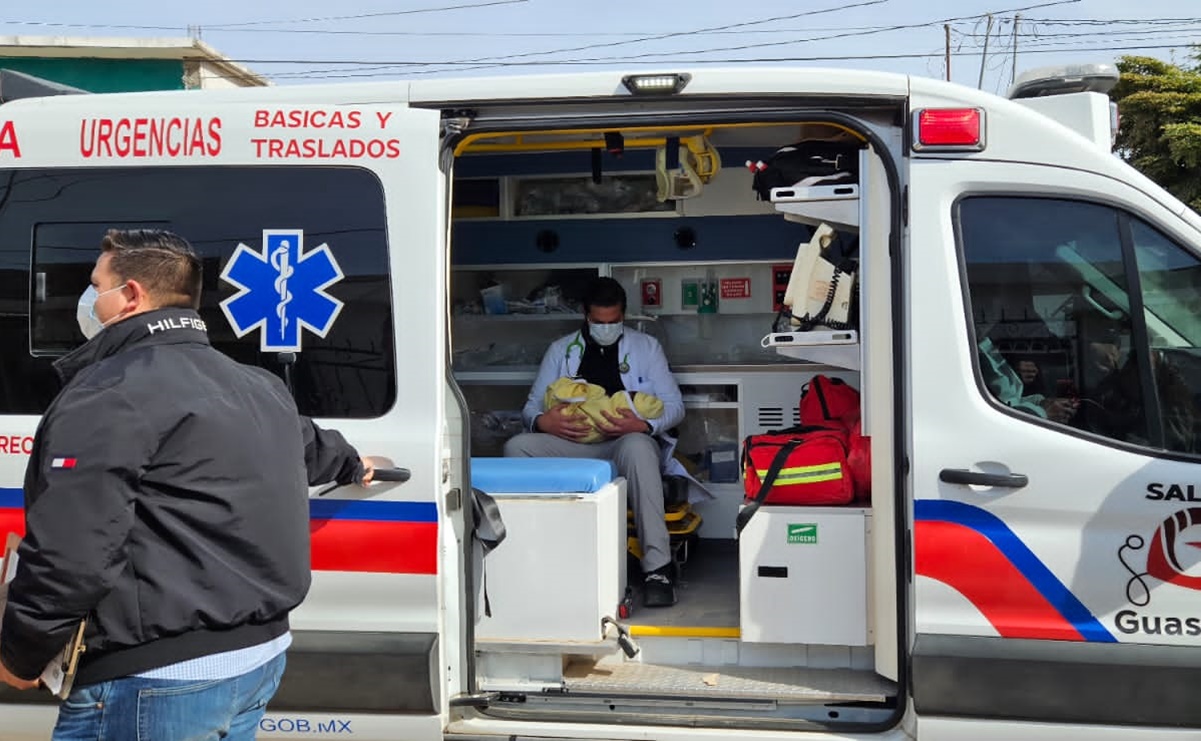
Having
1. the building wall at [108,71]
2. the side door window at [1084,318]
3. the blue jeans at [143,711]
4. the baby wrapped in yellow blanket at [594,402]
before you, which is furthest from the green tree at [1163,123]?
the blue jeans at [143,711]

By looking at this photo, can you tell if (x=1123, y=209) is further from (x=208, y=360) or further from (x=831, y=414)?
(x=208, y=360)

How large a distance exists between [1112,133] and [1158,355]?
731 mm

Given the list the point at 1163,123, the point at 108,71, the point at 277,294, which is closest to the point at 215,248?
the point at 277,294

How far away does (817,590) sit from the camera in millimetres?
3660

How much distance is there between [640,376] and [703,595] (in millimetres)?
1201

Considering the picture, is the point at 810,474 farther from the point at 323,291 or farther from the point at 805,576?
the point at 323,291

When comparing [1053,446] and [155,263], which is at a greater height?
[155,263]

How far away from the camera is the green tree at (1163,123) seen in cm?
1738

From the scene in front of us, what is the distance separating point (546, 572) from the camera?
3768 mm

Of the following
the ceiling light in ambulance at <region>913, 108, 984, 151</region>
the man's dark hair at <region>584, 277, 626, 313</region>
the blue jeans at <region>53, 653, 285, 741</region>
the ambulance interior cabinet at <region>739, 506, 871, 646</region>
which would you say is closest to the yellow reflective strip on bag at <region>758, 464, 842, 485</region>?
the ambulance interior cabinet at <region>739, 506, 871, 646</region>

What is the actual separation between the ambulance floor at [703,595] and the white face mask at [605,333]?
1.08 m

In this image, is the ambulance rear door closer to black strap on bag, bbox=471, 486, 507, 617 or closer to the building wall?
black strap on bag, bbox=471, 486, 507, 617

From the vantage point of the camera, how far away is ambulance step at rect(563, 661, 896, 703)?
3508 mm

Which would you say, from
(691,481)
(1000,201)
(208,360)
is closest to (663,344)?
(691,481)
